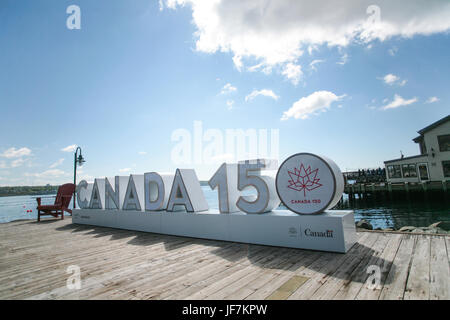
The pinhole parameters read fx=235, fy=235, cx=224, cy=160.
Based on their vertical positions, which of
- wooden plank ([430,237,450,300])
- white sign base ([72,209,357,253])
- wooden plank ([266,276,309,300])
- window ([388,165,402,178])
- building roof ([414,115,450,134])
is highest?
building roof ([414,115,450,134])

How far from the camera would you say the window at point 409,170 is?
3126cm

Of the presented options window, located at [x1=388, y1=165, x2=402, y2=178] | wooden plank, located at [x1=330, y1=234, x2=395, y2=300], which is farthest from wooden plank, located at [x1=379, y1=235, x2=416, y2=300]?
window, located at [x1=388, y1=165, x2=402, y2=178]

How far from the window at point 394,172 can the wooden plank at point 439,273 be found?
34.5 m

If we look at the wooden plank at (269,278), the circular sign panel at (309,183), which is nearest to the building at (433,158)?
the circular sign panel at (309,183)

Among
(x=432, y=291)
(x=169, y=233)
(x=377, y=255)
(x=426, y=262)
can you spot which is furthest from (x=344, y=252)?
(x=169, y=233)

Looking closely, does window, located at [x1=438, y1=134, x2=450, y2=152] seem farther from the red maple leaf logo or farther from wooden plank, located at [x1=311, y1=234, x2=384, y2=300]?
the red maple leaf logo

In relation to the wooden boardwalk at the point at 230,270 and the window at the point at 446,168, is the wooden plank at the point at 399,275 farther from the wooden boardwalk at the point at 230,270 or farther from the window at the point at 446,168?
the window at the point at 446,168

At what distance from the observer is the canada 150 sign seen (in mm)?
5465

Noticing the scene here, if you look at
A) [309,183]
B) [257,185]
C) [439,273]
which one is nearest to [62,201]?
[257,185]

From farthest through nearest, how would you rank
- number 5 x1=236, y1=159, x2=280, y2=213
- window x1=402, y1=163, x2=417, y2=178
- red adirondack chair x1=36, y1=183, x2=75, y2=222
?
window x1=402, y1=163, x2=417, y2=178, red adirondack chair x1=36, y1=183, x2=75, y2=222, number 5 x1=236, y1=159, x2=280, y2=213

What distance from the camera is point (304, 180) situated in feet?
18.6

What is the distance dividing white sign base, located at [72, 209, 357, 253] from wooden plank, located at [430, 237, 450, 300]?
142 cm

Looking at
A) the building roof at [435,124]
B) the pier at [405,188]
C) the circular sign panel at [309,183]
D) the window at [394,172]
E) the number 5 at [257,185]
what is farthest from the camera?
the window at [394,172]
